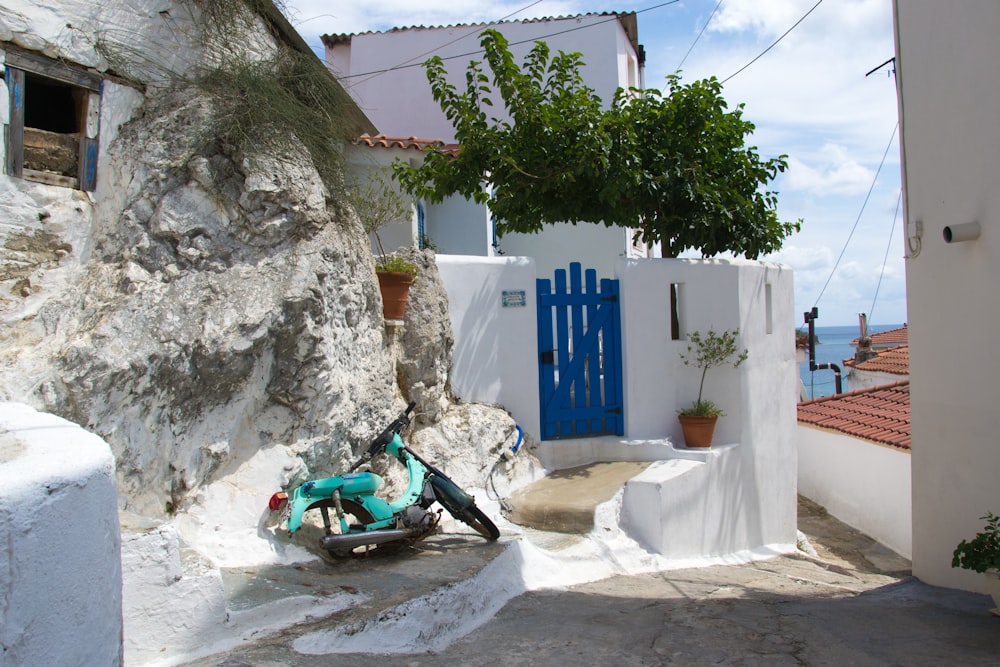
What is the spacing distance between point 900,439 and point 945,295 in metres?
6.62

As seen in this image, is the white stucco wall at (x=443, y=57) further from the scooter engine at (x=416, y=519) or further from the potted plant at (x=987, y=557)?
the potted plant at (x=987, y=557)

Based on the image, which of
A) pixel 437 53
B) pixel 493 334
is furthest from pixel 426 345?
pixel 437 53

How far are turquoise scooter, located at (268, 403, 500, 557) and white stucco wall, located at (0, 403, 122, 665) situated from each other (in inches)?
90.2

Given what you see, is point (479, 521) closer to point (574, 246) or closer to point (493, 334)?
point (493, 334)

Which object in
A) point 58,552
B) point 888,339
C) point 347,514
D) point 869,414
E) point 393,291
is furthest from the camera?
point 888,339

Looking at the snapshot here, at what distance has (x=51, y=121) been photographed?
5277 mm

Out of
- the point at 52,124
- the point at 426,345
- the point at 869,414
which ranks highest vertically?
the point at 52,124

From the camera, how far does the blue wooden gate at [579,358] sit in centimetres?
788

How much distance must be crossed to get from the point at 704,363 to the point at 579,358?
58.2 inches

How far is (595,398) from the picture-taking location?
805 centimetres

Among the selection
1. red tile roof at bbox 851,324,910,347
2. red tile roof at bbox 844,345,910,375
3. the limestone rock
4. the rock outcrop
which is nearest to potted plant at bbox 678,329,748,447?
the limestone rock

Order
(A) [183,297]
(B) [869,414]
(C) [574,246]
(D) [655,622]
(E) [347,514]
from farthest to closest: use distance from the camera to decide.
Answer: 1. (B) [869,414]
2. (C) [574,246]
3. (E) [347,514]
4. (A) [183,297]
5. (D) [655,622]

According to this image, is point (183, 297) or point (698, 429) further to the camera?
point (698, 429)

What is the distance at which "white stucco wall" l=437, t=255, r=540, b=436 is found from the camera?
752 centimetres
